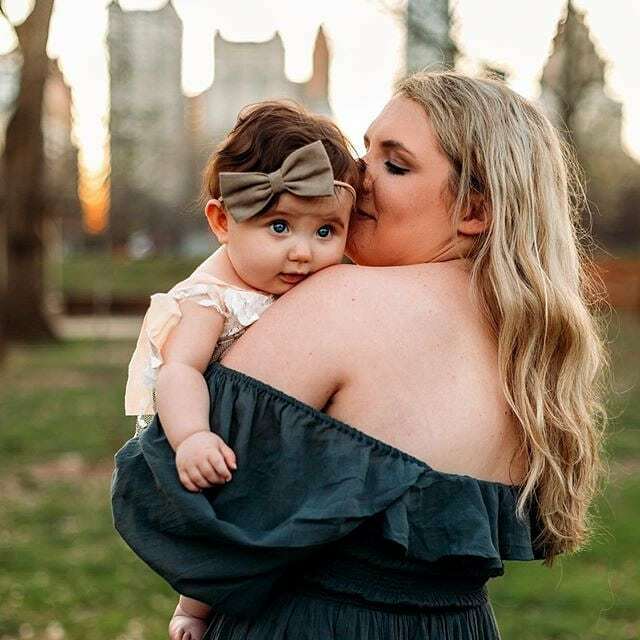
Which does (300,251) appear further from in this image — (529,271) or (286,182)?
(529,271)

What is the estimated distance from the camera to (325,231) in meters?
2.30

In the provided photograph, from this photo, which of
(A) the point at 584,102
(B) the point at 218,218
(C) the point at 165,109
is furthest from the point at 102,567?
(C) the point at 165,109

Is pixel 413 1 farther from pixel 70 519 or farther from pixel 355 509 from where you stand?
pixel 355 509

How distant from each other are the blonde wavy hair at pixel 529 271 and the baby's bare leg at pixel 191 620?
0.69m

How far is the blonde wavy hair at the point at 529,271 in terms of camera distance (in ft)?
7.44

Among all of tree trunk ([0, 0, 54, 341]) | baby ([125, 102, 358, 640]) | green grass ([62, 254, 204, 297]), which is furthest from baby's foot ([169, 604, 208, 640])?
green grass ([62, 254, 204, 297])

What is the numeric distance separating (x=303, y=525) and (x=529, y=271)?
0.66m

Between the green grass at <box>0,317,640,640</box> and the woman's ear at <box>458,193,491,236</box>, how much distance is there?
1342mm

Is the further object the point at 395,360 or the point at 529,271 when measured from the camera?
the point at 529,271

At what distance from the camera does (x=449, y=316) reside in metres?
2.24

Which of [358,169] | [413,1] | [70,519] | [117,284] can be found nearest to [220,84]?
[117,284]

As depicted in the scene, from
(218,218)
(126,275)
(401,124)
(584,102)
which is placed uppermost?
(401,124)

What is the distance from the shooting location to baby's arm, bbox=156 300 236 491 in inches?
81.4

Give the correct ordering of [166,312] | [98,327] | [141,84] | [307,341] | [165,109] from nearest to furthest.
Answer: [307,341], [166,312], [141,84], [165,109], [98,327]
